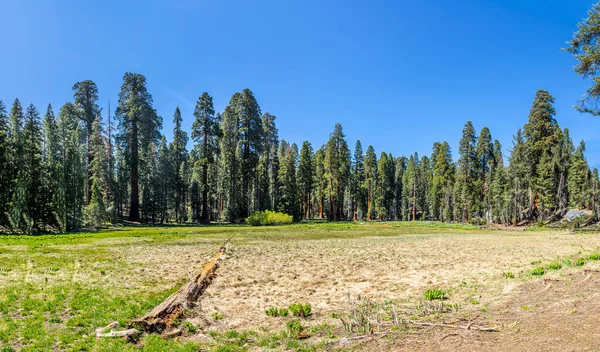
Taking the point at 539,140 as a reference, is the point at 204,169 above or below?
below

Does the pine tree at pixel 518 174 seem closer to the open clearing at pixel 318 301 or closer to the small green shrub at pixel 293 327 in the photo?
the open clearing at pixel 318 301

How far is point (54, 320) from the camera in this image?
28.1 feet

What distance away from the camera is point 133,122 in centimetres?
5078

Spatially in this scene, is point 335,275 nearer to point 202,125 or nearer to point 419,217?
point 202,125

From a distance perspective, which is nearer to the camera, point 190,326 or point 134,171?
point 190,326

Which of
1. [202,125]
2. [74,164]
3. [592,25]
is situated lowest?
[74,164]

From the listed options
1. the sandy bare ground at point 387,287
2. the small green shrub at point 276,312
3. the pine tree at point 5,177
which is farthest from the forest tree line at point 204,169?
the small green shrub at point 276,312

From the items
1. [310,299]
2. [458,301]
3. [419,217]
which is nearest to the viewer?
[458,301]

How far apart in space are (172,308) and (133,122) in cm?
4791

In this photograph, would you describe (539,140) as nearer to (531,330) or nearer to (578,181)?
(578,181)

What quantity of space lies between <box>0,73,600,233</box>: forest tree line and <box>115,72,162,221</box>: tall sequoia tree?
15cm

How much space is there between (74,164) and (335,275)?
132ft

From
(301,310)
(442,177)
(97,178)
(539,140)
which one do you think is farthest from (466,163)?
(301,310)

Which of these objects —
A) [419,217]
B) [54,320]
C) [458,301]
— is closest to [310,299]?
[458,301]
